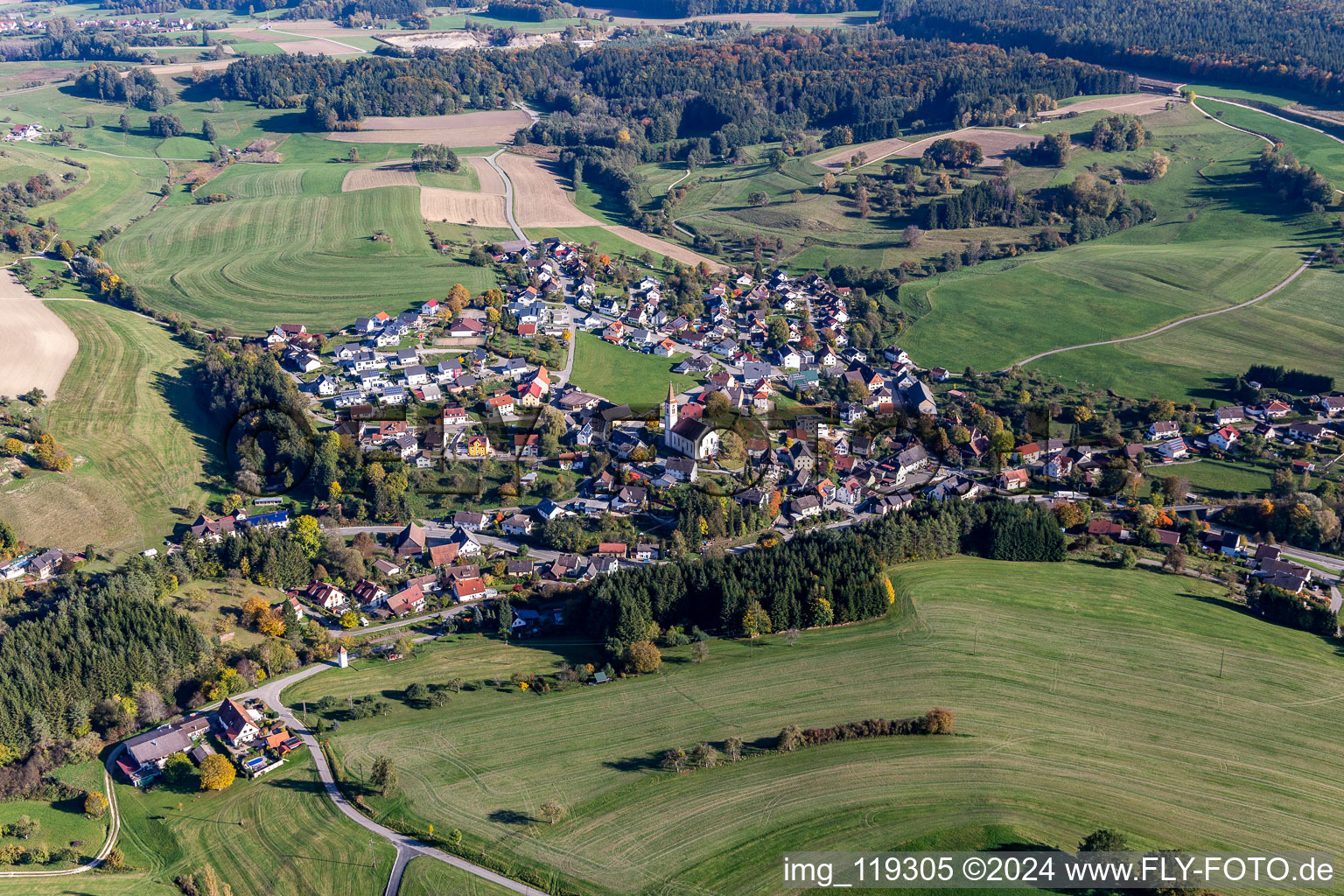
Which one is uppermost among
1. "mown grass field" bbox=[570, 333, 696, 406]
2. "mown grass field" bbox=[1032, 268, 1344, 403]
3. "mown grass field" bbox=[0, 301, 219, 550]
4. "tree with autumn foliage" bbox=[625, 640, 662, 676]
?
"mown grass field" bbox=[1032, 268, 1344, 403]

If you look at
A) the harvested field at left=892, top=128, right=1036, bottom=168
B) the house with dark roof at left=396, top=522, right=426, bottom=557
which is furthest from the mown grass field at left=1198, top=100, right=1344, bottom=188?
the house with dark roof at left=396, top=522, right=426, bottom=557

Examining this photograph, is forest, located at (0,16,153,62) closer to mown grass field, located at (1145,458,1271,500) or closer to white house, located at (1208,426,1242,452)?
mown grass field, located at (1145,458,1271,500)

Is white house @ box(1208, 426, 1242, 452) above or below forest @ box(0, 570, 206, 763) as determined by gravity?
above

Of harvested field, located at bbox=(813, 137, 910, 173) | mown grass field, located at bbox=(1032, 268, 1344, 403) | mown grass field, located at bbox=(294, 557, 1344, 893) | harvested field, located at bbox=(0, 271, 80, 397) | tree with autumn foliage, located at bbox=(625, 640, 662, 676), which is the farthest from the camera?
harvested field, located at bbox=(813, 137, 910, 173)

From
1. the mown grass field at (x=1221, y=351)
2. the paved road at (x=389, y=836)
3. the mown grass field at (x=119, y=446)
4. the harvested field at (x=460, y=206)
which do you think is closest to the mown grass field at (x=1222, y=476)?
the mown grass field at (x=1221, y=351)

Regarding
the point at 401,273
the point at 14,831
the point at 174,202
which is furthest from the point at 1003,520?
the point at 174,202

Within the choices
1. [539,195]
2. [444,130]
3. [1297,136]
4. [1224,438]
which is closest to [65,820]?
[1224,438]
